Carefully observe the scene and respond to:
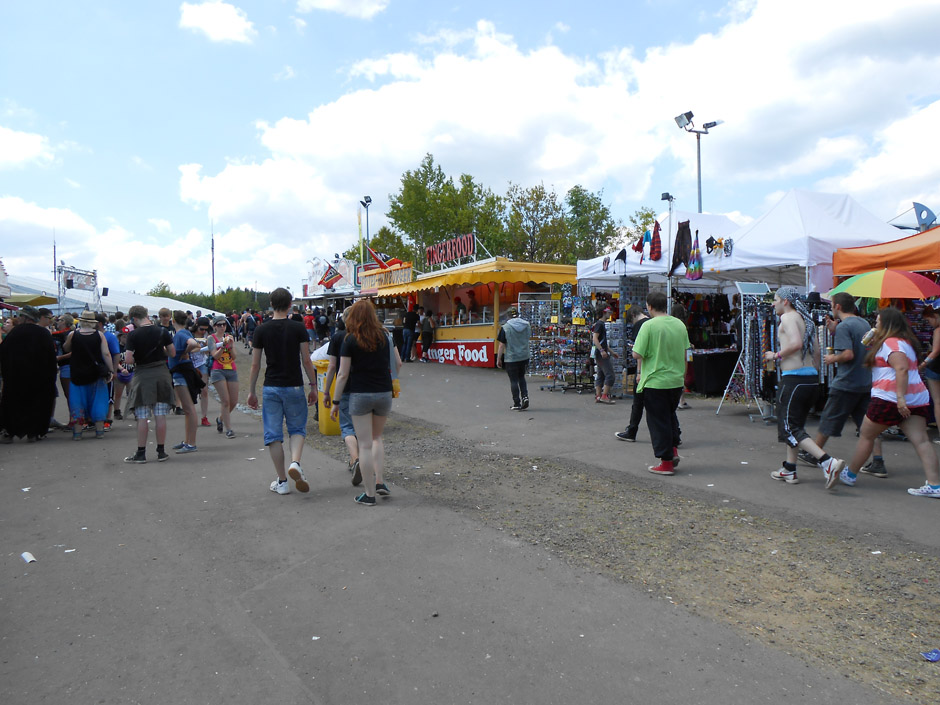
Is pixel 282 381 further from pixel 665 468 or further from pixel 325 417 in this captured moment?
pixel 665 468

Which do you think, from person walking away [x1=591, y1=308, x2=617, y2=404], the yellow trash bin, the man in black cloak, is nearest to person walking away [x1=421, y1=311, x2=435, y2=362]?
person walking away [x1=591, y1=308, x2=617, y2=404]

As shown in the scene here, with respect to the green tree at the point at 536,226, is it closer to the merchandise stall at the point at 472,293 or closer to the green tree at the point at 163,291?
the merchandise stall at the point at 472,293

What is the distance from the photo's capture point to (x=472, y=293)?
21.5 meters

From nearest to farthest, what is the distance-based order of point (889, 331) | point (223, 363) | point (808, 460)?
point (889, 331)
point (808, 460)
point (223, 363)

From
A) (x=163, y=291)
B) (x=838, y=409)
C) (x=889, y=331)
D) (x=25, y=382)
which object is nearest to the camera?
(x=889, y=331)

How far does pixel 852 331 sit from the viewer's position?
6.20m

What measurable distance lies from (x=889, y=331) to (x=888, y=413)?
0.75 metres

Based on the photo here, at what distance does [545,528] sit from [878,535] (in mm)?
2478

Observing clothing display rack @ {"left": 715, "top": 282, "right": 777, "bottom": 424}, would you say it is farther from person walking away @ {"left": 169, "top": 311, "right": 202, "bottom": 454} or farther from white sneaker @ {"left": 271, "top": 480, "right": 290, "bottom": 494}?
person walking away @ {"left": 169, "top": 311, "right": 202, "bottom": 454}

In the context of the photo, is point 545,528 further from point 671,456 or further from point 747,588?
point 671,456

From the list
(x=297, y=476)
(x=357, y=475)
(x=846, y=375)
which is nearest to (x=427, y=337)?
(x=357, y=475)

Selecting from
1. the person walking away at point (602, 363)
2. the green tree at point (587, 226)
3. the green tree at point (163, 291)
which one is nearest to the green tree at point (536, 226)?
the green tree at point (587, 226)

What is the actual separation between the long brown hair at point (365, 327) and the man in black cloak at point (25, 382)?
6.20m

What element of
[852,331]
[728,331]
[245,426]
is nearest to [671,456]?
[852,331]
